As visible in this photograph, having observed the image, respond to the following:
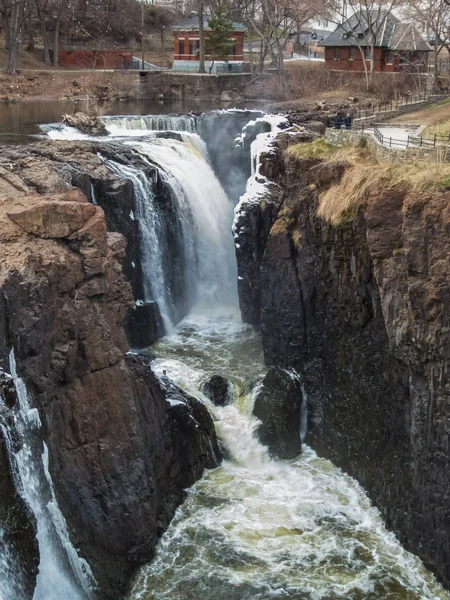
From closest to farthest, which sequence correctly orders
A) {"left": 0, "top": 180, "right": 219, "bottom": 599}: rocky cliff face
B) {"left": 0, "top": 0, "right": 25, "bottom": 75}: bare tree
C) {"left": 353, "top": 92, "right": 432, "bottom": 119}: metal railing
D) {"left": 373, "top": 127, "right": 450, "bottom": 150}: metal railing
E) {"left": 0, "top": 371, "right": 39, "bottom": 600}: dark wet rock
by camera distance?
{"left": 0, "top": 371, "right": 39, "bottom": 600}: dark wet rock → {"left": 0, "top": 180, "right": 219, "bottom": 599}: rocky cliff face → {"left": 373, "top": 127, "right": 450, "bottom": 150}: metal railing → {"left": 353, "top": 92, "right": 432, "bottom": 119}: metal railing → {"left": 0, "top": 0, "right": 25, "bottom": 75}: bare tree

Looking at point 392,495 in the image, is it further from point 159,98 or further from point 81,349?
point 159,98

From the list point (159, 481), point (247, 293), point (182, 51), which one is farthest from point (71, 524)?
point (182, 51)

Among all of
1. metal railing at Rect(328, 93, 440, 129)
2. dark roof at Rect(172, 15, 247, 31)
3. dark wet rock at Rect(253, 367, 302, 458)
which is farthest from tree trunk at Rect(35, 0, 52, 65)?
dark wet rock at Rect(253, 367, 302, 458)

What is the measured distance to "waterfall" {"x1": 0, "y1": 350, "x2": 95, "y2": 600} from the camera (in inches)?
680

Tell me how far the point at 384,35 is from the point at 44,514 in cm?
5671

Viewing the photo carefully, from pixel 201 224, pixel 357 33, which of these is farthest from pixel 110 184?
pixel 357 33

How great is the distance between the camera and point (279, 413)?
81.8 ft

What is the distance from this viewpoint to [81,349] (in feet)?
64.3

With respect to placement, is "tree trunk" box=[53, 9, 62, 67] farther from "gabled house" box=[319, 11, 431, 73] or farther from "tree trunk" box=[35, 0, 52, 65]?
"gabled house" box=[319, 11, 431, 73]

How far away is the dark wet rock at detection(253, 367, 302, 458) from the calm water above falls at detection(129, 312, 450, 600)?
0.34 metres

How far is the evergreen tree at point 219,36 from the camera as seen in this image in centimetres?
7338

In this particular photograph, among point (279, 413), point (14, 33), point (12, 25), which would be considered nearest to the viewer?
point (279, 413)

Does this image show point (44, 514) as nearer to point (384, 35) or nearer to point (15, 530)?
point (15, 530)

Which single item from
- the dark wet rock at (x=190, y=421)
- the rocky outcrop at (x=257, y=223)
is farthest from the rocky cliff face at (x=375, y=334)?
the dark wet rock at (x=190, y=421)
